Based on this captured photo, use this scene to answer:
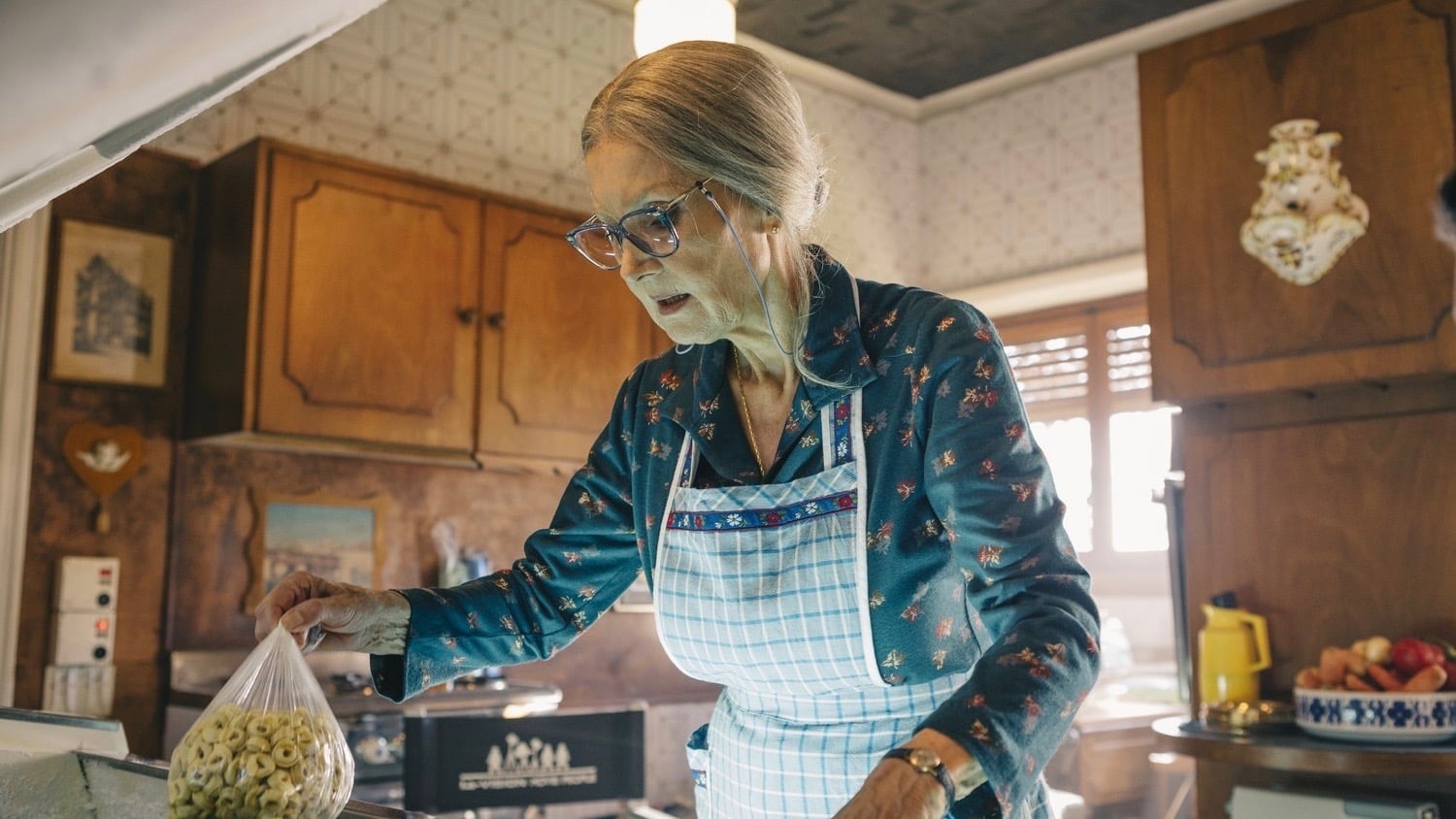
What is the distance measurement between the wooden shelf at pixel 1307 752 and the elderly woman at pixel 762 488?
141 cm

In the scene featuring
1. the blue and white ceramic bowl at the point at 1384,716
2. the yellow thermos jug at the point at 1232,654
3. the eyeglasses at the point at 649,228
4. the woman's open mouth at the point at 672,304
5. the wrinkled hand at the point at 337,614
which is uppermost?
the eyeglasses at the point at 649,228

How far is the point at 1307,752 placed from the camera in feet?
7.89

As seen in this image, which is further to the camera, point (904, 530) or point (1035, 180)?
point (1035, 180)

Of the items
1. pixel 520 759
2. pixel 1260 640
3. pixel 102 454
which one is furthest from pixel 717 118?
pixel 102 454

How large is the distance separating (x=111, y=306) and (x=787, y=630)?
9.03 feet

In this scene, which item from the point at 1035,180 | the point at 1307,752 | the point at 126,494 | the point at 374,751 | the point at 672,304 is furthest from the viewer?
the point at 1035,180

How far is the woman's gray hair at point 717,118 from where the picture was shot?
1237mm

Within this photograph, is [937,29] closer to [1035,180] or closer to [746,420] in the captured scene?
[1035,180]

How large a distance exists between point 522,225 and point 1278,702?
2403 mm

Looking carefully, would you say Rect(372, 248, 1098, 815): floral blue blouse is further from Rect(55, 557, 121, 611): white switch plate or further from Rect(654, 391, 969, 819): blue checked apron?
Rect(55, 557, 121, 611): white switch plate

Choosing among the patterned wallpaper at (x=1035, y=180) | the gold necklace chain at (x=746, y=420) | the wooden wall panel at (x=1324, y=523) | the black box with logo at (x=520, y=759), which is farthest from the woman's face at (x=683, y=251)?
the patterned wallpaper at (x=1035, y=180)

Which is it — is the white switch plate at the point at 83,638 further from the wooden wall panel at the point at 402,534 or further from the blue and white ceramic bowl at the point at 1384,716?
the blue and white ceramic bowl at the point at 1384,716

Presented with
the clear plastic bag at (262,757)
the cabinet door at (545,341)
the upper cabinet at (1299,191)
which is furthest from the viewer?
the cabinet door at (545,341)

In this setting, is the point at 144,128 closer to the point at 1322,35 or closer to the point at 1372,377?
the point at 1372,377
